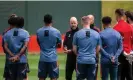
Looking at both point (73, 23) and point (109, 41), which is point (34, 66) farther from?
point (109, 41)

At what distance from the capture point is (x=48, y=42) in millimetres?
11367

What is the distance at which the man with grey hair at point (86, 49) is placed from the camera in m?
10.4

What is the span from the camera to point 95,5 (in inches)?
1039

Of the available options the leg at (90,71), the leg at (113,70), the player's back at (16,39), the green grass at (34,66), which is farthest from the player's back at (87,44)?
the green grass at (34,66)

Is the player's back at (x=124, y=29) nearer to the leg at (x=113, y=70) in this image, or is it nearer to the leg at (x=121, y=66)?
the leg at (x=121, y=66)

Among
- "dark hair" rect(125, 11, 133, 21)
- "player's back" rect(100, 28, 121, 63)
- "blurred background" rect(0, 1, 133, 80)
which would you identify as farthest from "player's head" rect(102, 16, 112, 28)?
"blurred background" rect(0, 1, 133, 80)

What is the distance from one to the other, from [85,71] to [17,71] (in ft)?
5.47

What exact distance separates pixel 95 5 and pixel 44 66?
15.4 m

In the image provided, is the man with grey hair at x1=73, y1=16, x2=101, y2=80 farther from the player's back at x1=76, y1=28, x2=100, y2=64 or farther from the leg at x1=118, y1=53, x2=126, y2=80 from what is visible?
the leg at x1=118, y1=53, x2=126, y2=80

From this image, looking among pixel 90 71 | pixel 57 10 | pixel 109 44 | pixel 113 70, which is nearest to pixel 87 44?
pixel 90 71

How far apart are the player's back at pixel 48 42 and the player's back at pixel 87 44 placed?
107 cm

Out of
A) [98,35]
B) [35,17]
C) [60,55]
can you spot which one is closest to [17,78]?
[98,35]

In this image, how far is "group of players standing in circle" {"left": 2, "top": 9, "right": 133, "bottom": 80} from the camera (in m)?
10.5

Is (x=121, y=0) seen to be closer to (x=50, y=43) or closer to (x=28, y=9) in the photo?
(x=28, y=9)
